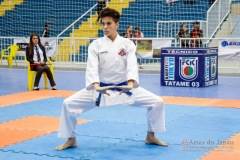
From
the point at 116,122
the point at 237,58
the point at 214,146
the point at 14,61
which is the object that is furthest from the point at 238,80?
the point at 14,61

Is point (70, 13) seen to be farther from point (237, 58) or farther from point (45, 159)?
point (45, 159)

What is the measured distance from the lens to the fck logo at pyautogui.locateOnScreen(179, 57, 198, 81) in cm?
1228

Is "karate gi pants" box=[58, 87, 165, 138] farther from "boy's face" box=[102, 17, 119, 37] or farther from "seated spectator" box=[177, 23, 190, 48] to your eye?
"seated spectator" box=[177, 23, 190, 48]

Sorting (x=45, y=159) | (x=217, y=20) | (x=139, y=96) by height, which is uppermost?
(x=217, y=20)

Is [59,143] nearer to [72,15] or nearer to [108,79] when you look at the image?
[108,79]

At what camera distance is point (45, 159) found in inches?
200

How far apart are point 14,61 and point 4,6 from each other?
6.05 metres

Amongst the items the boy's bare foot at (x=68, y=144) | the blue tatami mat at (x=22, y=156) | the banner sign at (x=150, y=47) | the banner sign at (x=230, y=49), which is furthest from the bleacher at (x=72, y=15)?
the blue tatami mat at (x=22, y=156)

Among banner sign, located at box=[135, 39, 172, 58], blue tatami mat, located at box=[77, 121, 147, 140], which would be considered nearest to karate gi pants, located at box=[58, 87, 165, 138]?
blue tatami mat, located at box=[77, 121, 147, 140]

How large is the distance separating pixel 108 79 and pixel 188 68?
23.8ft

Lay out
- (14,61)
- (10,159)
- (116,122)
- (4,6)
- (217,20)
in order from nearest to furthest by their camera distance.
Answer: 1. (10,159)
2. (116,122)
3. (217,20)
4. (14,61)
5. (4,6)

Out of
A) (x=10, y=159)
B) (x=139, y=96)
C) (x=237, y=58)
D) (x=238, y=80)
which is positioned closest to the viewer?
(x=10, y=159)

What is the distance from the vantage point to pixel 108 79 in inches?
215

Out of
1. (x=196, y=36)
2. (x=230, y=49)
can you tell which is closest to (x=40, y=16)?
(x=196, y=36)
